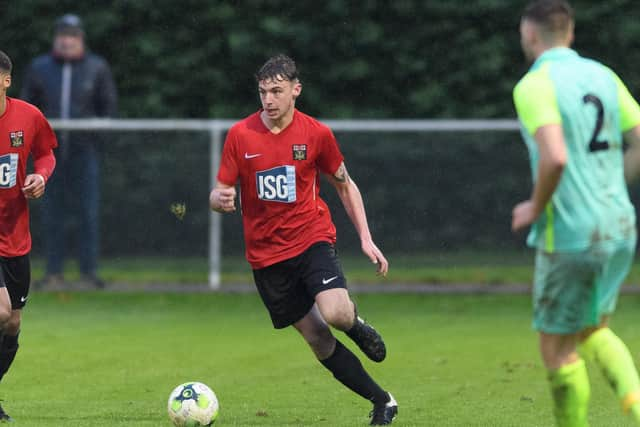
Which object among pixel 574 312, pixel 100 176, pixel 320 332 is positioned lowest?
pixel 100 176

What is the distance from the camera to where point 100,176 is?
1459cm

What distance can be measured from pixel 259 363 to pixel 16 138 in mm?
3204

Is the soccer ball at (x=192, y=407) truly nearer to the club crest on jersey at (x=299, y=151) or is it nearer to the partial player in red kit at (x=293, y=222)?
the partial player in red kit at (x=293, y=222)

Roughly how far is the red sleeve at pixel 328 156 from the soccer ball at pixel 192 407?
1.43 m

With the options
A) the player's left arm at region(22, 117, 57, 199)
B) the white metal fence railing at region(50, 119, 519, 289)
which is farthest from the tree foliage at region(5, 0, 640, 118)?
the player's left arm at region(22, 117, 57, 199)

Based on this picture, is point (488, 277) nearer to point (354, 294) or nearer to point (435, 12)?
point (354, 294)

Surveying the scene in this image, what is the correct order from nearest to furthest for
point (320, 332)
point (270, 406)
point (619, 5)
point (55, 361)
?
point (320, 332) → point (270, 406) → point (55, 361) → point (619, 5)

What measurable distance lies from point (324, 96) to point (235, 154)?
9.07 meters

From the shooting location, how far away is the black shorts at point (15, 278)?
7.55 m

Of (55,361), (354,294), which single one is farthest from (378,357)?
(354,294)

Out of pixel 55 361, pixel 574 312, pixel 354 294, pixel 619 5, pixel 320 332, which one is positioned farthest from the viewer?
pixel 619 5

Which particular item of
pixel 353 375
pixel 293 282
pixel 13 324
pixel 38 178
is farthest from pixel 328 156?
pixel 13 324

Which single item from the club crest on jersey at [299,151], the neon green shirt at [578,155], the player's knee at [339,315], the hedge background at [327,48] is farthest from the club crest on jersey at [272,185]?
the hedge background at [327,48]

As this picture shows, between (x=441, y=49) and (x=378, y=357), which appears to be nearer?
(x=378, y=357)
